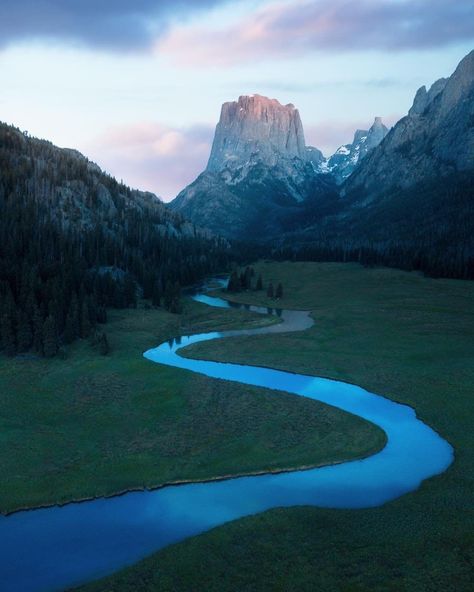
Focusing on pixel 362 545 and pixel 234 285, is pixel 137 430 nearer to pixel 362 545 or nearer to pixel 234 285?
pixel 362 545

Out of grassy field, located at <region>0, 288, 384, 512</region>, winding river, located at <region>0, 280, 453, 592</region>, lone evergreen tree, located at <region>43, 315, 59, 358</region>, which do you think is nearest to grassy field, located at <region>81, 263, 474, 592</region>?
winding river, located at <region>0, 280, 453, 592</region>

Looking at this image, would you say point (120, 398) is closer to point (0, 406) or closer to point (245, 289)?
point (0, 406)

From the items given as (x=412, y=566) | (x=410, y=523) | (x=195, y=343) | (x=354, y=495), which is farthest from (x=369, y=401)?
(x=195, y=343)

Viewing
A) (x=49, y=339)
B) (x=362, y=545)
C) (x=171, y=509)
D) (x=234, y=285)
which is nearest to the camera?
(x=362, y=545)

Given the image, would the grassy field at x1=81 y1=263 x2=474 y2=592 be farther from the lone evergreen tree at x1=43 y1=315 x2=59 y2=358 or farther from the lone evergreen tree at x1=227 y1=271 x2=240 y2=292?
the lone evergreen tree at x1=227 y1=271 x2=240 y2=292

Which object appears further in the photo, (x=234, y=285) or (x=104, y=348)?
(x=234, y=285)

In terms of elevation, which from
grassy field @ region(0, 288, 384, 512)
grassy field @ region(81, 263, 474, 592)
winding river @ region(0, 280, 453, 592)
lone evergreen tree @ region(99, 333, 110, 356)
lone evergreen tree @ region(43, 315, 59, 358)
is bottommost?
winding river @ region(0, 280, 453, 592)

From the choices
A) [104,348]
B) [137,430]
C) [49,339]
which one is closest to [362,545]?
[137,430]
